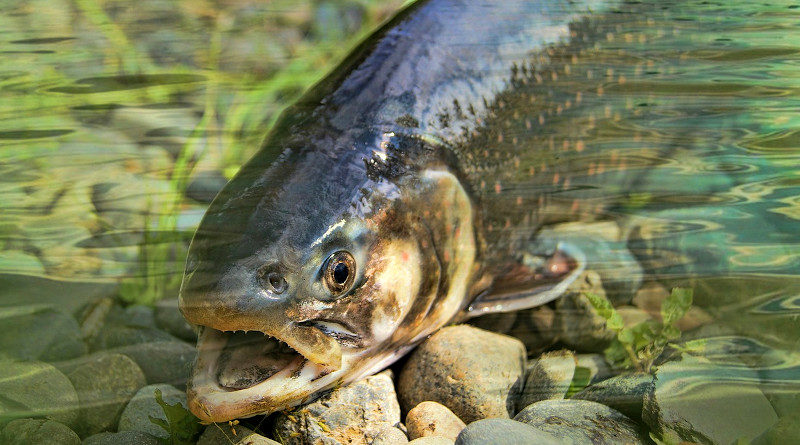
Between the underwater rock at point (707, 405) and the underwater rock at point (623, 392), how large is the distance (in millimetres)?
30

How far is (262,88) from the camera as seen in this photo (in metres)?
2.33

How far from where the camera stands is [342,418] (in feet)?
6.18

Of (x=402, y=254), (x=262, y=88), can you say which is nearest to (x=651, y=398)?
(x=402, y=254)

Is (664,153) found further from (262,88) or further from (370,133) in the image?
(262,88)

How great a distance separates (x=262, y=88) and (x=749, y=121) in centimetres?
144

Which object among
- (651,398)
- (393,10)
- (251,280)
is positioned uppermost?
(393,10)

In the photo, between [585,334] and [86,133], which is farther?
[585,334]

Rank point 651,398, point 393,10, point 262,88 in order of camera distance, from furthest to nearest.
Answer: point 393,10 < point 262,88 < point 651,398

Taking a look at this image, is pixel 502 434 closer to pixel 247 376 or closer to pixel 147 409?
pixel 247 376

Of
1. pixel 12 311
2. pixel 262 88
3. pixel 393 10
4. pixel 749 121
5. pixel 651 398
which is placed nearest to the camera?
pixel 651 398

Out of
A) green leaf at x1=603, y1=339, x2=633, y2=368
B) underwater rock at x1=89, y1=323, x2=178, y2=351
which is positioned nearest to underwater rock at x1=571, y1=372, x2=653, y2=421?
green leaf at x1=603, y1=339, x2=633, y2=368

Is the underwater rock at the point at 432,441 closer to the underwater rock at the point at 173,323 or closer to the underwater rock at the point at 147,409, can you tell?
the underwater rock at the point at 147,409

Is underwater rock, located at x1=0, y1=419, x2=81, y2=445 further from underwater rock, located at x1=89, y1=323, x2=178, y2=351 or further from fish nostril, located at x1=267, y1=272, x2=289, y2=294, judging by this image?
fish nostril, located at x1=267, y1=272, x2=289, y2=294

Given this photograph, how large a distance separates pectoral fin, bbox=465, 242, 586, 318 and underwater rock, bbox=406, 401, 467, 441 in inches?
24.6
